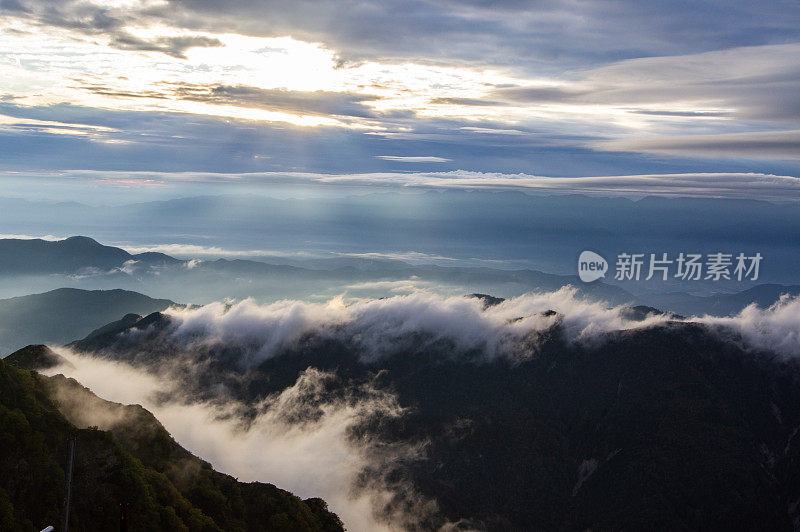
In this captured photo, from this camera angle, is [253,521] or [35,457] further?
[253,521]

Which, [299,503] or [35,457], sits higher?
[35,457]

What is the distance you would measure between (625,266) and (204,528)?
124 m

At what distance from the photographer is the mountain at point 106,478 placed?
115 m

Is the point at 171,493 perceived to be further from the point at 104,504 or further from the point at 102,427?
the point at 102,427

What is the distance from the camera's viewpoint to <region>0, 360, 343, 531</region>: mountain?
115 m

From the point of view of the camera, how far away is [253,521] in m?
152

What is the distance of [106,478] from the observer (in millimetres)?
126250

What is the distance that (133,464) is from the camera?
439 feet

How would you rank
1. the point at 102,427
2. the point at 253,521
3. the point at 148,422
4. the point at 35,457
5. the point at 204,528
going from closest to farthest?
the point at 35,457 < the point at 204,528 < the point at 253,521 < the point at 102,427 < the point at 148,422

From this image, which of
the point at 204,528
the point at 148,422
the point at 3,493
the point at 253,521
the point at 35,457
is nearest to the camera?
the point at 3,493

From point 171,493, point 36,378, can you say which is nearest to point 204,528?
point 171,493

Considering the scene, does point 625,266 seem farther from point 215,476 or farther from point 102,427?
point 102,427

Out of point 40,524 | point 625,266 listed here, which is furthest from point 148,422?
point 625,266

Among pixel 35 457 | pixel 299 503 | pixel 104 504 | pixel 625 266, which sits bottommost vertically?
pixel 299 503
